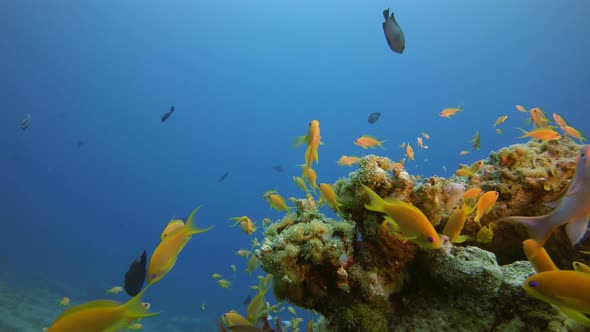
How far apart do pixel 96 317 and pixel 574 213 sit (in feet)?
9.70

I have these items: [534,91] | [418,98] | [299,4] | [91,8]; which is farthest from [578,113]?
[91,8]

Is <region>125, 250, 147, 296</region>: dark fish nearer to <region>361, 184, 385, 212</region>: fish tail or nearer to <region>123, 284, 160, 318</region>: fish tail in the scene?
<region>123, 284, 160, 318</region>: fish tail

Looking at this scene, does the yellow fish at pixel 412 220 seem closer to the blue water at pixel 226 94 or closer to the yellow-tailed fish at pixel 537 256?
the yellow-tailed fish at pixel 537 256

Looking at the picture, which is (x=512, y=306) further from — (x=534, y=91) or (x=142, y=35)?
(x=142, y=35)

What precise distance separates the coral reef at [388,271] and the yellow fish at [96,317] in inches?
46.8

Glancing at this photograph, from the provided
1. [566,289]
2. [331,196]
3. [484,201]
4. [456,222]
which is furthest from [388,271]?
[566,289]

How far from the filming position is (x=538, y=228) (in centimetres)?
208

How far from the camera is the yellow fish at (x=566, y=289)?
59.9 inches

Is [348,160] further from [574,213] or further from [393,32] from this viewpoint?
[574,213]

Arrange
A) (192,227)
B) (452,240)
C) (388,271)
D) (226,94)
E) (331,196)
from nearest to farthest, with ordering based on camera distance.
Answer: (192,227) < (452,240) < (388,271) < (331,196) < (226,94)

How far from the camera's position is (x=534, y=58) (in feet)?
→ 278

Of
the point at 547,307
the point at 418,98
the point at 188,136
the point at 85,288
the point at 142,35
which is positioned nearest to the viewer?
the point at 547,307

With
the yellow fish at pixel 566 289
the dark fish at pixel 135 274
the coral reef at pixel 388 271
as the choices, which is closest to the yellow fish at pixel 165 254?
the coral reef at pixel 388 271

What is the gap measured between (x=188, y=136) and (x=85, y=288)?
10513 centimetres
